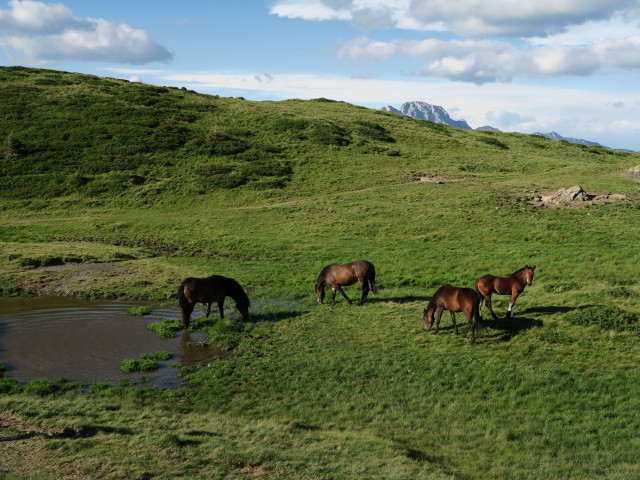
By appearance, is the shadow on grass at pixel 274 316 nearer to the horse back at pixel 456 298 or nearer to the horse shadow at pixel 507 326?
the horse back at pixel 456 298

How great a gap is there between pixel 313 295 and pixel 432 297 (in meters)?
7.49

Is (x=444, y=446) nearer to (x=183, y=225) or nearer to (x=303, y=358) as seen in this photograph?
(x=303, y=358)

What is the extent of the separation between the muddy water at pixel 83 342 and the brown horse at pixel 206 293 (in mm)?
1176

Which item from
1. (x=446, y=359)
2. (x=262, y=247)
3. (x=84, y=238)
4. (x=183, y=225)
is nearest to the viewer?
(x=446, y=359)

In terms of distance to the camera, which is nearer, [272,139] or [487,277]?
[487,277]

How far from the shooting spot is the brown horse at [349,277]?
838 inches

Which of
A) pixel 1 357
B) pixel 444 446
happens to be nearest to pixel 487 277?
pixel 444 446

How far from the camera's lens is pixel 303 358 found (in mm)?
16203

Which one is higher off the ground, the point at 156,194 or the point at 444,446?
the point at 156,194

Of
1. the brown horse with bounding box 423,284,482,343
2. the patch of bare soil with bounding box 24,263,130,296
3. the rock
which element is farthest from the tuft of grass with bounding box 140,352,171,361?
the rock

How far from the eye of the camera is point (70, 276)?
26844mm

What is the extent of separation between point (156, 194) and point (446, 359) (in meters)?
41.9

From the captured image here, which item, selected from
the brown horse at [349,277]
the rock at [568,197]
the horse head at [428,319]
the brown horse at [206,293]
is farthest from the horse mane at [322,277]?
the rock at [568,197]

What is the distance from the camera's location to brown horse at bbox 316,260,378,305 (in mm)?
21297
